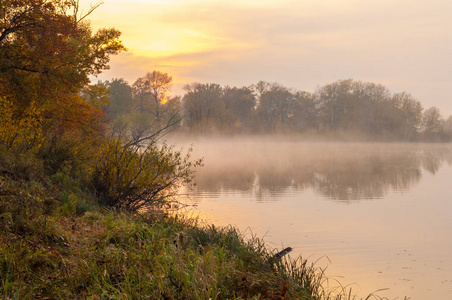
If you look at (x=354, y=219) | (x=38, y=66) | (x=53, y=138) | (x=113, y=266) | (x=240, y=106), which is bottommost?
(x=354, y=219)

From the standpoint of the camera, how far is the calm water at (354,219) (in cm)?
1089

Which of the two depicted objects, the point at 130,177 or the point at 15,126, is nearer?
the point at 130,177

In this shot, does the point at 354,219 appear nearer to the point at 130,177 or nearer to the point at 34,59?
the point at 130,177

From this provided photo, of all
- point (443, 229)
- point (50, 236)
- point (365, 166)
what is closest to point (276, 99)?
point (365, 166)

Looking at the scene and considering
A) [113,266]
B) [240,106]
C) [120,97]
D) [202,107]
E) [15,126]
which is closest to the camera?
[113,266]

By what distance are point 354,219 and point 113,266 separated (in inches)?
508

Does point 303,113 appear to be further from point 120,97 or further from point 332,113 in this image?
point 120,97

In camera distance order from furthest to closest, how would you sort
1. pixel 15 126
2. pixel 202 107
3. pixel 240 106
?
A: 1. pixel 240 106
2. pixel 202 107
3. pixel 15 126

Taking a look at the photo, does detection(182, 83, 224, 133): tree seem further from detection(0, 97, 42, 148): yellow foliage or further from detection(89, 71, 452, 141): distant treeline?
detection(0, 97, 42, 148): yellow foliage

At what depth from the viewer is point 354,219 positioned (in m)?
17.7

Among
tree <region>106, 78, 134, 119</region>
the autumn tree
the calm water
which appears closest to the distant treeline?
tree <region>106, 78, 134, 119</region>

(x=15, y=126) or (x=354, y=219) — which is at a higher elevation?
(x=15, y=126)

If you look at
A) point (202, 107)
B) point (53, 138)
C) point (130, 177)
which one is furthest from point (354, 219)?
point (202, 107)

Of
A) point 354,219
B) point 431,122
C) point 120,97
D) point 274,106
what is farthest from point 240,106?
point 354,219
